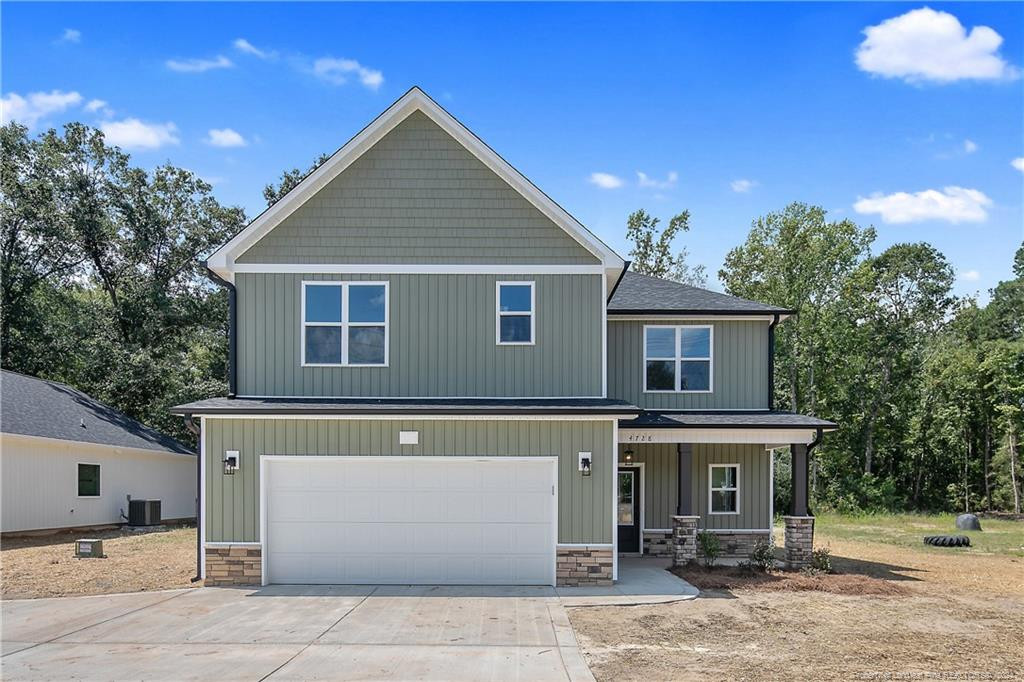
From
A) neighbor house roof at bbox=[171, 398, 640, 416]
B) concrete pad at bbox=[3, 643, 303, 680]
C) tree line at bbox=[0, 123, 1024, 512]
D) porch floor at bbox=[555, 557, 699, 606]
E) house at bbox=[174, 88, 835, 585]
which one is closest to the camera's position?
concrete pad at bbox=[3, 643, 303, 680]

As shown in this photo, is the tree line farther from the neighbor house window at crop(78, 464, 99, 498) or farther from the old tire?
the old tire

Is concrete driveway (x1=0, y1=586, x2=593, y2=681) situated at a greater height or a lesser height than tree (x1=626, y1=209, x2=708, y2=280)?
lesser

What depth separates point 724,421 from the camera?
1503 centimetres

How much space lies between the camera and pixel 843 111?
21.9 m

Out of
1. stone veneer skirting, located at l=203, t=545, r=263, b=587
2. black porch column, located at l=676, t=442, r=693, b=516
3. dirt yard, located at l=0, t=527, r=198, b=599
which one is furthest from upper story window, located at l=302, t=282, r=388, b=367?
black porch column, located at l=676, t=442, r=693, b=516

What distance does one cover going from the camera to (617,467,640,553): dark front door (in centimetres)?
1647

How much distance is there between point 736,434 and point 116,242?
25964mm

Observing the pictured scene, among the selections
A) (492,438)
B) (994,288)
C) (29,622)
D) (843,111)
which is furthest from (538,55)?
(994,288)

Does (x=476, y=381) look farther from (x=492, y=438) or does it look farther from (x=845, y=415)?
(x=845, y=415)

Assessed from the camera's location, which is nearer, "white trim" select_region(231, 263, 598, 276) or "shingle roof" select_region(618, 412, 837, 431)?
"white trim" select_region(231, 263, 598, 276)

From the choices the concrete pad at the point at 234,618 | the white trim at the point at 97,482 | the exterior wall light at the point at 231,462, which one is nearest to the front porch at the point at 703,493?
the concrete pad at the point at 234,618

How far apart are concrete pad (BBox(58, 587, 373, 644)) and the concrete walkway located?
0.05 ft

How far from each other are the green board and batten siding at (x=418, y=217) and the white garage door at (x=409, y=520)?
3.56 m

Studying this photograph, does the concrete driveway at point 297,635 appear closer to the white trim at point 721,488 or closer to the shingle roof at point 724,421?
the shingle roof at point 724,421
